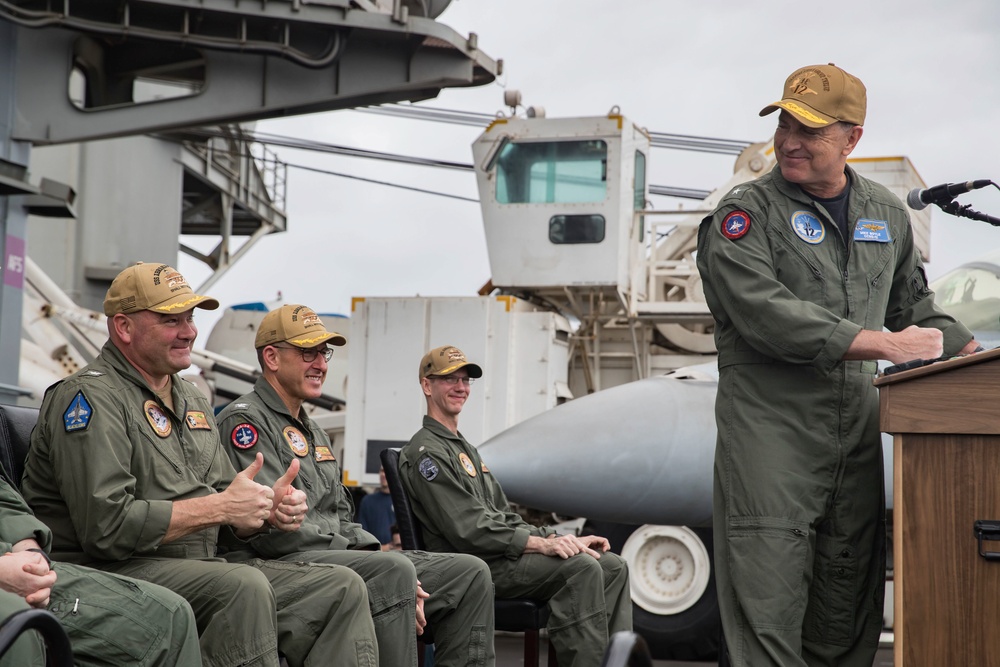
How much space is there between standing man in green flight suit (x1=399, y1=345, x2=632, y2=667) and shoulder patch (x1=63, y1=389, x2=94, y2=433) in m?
1.72

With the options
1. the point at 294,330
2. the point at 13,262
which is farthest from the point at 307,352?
the point at 13,262

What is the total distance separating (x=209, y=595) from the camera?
2832 millimetres

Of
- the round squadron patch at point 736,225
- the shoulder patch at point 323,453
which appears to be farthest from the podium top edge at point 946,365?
the shoulder patch at point 323,453

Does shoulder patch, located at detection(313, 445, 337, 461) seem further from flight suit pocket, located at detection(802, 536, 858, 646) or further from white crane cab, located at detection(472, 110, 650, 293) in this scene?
white crane cab, located at detection(472, 110, 650, 293)

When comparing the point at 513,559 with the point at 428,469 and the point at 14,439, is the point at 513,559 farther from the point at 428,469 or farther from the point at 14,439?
the point at 14,439

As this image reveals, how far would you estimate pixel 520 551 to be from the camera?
430 centimetres

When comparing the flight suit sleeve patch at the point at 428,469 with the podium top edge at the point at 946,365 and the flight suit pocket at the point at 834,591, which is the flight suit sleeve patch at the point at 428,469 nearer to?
the flight suit pocket at the point at 834,591

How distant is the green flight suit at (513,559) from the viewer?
4199mm

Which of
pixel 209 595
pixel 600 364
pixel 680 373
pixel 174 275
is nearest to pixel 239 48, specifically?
pixel 600 364

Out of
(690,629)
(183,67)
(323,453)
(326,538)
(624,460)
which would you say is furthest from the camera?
(183,67)

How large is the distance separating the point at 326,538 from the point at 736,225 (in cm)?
167

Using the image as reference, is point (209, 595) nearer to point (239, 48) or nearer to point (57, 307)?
point (239, 48)

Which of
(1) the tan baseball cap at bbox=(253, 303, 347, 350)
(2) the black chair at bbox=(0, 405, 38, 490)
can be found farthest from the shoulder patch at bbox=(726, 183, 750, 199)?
(2) the black chair at bbox=(0, 405, 38, 490)

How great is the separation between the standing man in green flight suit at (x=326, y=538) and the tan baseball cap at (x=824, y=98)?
5.88ft
